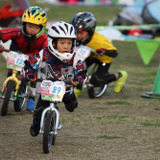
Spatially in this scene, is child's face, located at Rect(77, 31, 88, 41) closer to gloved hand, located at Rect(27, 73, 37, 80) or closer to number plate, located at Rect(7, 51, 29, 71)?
number plate, located at Rect(7, 51, 29, 71)

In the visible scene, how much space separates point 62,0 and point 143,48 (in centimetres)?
2841

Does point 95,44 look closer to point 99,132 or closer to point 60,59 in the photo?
point 99,132

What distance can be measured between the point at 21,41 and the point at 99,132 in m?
2.49

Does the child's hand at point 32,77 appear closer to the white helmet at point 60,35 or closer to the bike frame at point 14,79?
the white helmet at point 60,35

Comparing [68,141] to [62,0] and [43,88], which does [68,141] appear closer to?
[43,88]

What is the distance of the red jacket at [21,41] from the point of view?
27.6ft

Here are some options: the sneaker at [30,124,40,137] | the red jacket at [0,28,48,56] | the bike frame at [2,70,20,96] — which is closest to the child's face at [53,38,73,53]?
the sneaker at [30,124,40,137]

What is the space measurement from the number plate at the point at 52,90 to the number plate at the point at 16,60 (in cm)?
227

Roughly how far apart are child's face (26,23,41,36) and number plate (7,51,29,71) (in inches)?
22.1

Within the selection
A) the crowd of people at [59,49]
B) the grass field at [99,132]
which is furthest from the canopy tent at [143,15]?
the crowd of people at [59,49]

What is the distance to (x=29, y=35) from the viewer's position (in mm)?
8320

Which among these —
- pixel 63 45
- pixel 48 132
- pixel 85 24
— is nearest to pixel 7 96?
pixel 63 45

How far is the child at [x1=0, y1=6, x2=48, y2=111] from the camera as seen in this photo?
834 centimetres

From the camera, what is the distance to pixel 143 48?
51.3ft
